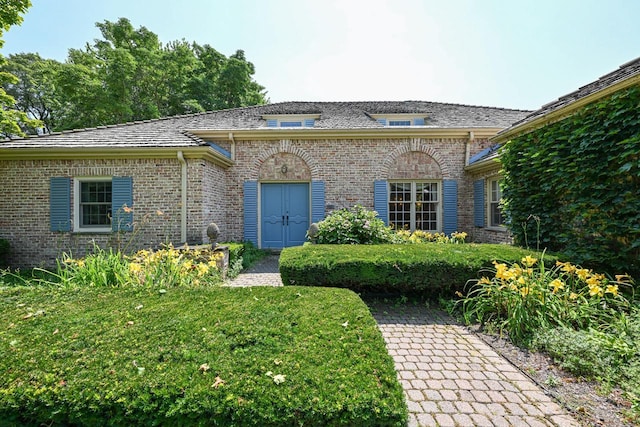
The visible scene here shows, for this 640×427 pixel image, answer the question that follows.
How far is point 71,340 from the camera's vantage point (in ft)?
6.63

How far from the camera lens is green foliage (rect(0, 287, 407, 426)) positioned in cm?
147

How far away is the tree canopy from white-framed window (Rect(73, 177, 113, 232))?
1171cm

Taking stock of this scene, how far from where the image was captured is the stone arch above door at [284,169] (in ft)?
30.1

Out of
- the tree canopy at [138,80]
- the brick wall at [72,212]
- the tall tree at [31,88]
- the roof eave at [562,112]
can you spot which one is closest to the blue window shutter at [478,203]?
the roof eave at [562,112]

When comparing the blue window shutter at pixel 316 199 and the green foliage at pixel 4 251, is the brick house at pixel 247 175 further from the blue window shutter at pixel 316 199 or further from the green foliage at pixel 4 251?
the green foliage at pixel 4 251

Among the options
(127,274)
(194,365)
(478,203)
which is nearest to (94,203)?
(127,274)

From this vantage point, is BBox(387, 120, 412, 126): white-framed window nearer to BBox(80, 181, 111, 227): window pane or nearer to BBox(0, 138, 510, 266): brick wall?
BBox(0, 138, 510, 266): brick wall

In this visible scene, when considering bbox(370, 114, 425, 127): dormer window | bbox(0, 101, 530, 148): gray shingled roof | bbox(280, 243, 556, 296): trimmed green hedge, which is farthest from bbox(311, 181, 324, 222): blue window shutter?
bbox(280, 243, 556, 296): trimmed green hedge

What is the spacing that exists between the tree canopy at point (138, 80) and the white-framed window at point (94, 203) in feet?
38.4

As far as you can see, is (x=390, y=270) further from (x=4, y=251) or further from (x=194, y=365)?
(x=4, y=251)

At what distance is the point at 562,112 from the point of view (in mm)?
5148

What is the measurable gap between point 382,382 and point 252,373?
82cm

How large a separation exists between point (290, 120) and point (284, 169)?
2.54m

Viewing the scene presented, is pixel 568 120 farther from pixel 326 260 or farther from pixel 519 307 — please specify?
pixel 326 260
